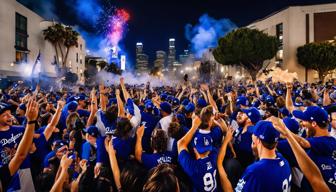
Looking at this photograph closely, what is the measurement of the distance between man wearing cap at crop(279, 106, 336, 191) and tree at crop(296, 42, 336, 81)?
5023 cm

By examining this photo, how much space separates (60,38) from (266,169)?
49.8 m

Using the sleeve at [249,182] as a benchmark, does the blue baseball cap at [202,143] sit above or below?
above

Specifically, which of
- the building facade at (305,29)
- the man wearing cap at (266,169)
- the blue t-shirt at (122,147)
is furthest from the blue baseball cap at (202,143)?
the building facade at (305,29)

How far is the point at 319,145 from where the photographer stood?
3.45 metres

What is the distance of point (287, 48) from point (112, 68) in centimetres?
5052

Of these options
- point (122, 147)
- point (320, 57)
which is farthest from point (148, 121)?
point (320, 57)

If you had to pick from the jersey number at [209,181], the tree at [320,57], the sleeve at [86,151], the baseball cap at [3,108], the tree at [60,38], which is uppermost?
the tree at [60,38]

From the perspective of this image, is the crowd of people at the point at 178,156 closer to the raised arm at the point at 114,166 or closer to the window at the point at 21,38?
the raised arm at the point at 114,166

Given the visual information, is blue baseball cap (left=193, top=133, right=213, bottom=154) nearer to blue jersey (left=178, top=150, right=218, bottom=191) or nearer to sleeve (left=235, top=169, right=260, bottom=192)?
blue jersey (left=178, top=150, right=218, bottom=191)

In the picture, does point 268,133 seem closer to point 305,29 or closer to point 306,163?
point 306,163

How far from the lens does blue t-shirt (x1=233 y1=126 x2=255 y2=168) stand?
495cm

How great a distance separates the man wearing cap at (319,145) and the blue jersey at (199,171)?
1037 millimetres

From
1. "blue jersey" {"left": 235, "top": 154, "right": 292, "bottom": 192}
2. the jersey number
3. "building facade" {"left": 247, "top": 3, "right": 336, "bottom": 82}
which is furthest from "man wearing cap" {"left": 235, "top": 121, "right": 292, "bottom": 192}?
"building facade" {"left": 247, "top": 3, "right": 336, "bottom": 82}

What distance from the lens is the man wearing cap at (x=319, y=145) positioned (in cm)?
333
